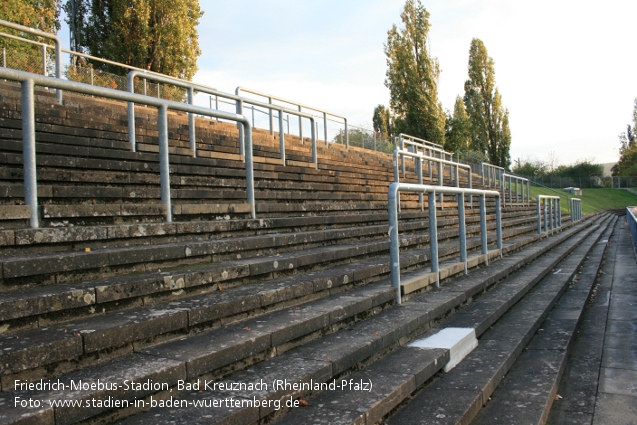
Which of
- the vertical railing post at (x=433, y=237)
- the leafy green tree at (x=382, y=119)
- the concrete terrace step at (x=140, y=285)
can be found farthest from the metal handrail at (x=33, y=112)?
the leafy green tree at (x=382, y=119)

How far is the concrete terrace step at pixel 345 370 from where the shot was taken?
1.86 metres

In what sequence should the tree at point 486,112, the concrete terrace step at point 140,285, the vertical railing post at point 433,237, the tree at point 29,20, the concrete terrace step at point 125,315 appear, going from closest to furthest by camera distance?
1. the concrete terrace step at point 125,315
2. the concrete terrace step at point 140,285
3. the vertical railing post at point 433,237
4. the tree at point 29,20
5. the tree at point 486,112

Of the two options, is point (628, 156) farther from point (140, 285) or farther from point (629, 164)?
point (140, 285)

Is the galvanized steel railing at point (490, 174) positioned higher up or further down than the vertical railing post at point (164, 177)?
higher up

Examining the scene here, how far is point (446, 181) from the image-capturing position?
13.5 m

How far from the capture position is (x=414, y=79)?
103 ft

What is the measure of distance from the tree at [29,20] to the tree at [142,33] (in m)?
1.76

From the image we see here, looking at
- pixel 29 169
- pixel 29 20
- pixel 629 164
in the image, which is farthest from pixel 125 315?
pixel 629 164

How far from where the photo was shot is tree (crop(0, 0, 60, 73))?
8.51 metres

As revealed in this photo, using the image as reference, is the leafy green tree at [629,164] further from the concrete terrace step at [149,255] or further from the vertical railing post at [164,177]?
the vertical railing post at [164,177]

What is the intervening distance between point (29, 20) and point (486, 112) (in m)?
35.7

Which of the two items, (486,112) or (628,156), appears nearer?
(486,112)

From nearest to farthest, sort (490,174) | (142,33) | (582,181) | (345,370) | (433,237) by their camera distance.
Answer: (345,370), (433,237), (490,174), (142,33), (582,181)

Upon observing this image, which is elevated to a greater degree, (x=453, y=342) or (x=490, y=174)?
(x=490, y=174)
